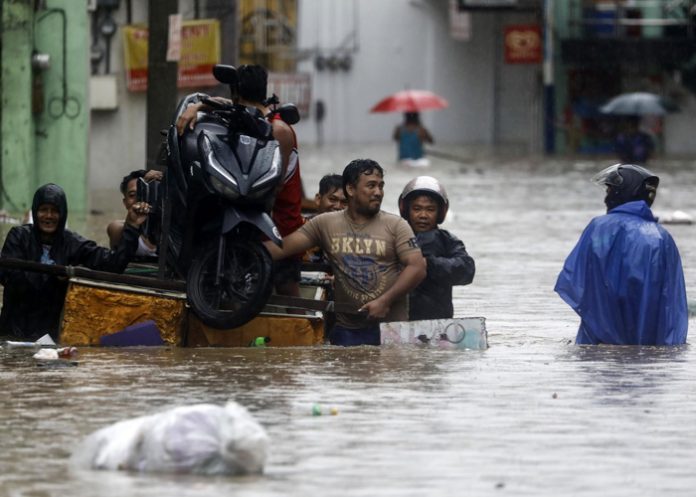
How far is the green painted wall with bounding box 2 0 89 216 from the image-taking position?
21562 millimetres

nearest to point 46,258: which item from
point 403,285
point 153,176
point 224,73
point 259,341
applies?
point 153,176

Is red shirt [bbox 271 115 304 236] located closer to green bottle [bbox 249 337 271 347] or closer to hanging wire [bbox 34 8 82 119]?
green bottle [bbox 249 337 271 347]

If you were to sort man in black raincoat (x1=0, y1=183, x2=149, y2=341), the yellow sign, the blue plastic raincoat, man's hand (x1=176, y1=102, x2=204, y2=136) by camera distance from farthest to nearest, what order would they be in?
1. the yellow sign
2. man in black raincoat (x1=0, y1=183, x2=149, y2=341)
3. the blue plastic raincoat
4. man's hand (x1=176, y1=102, x2=204, y2=136)

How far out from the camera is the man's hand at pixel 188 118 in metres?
10.1

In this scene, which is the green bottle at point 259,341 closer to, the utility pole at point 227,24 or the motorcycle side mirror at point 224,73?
the motorcycle side mirror at point 224,73

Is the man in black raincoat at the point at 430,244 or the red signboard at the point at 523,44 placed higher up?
the red signboard at the point at 523,44

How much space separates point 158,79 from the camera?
17.6 metres

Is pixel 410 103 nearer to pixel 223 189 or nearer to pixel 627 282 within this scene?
pixel 627 282

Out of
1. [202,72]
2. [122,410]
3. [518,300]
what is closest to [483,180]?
[202,72]

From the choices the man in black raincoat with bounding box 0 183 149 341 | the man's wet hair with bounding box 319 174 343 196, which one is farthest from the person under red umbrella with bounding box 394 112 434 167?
the man in black raincoat with bounding box 0 183 149 341

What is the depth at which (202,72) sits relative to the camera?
29.1 m

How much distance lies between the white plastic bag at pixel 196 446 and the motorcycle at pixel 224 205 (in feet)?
10.4

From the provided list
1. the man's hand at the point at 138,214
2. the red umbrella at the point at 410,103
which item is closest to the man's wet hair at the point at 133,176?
the man's hand at the point at 138,214

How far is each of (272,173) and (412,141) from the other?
3050 centimetres
